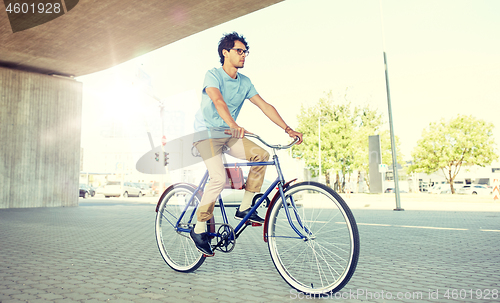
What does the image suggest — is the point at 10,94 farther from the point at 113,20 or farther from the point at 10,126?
the point at 113,20

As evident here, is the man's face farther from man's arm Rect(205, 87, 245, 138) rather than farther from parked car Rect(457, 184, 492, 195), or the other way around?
parked car Rect(457, 184, 492, 195)

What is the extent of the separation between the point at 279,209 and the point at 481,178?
8449cm

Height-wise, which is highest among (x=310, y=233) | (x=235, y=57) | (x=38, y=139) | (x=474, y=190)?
(x=38, y=139)

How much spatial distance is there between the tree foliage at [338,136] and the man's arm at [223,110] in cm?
3573

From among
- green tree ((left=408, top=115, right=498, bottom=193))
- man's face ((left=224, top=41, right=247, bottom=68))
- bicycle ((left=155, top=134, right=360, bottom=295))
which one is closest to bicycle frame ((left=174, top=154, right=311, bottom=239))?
bicycle ((left=155, top=134, right=360, bottom=295))

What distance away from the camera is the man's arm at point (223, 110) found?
327cm

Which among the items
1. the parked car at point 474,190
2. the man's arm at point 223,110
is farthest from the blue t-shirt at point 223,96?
the parked car at point 474,190

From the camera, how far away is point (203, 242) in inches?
148

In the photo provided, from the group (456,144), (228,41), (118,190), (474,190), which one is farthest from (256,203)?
(474,190)

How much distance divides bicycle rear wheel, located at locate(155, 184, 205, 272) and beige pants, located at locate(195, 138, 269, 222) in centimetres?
30

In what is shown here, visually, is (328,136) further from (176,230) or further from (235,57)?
(235,57)

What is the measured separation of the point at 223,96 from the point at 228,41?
530 millimetres

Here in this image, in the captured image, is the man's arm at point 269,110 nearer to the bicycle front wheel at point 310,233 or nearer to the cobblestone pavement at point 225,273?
the bicycle front wheel at point 310,233

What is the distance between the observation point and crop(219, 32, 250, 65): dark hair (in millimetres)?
3822
